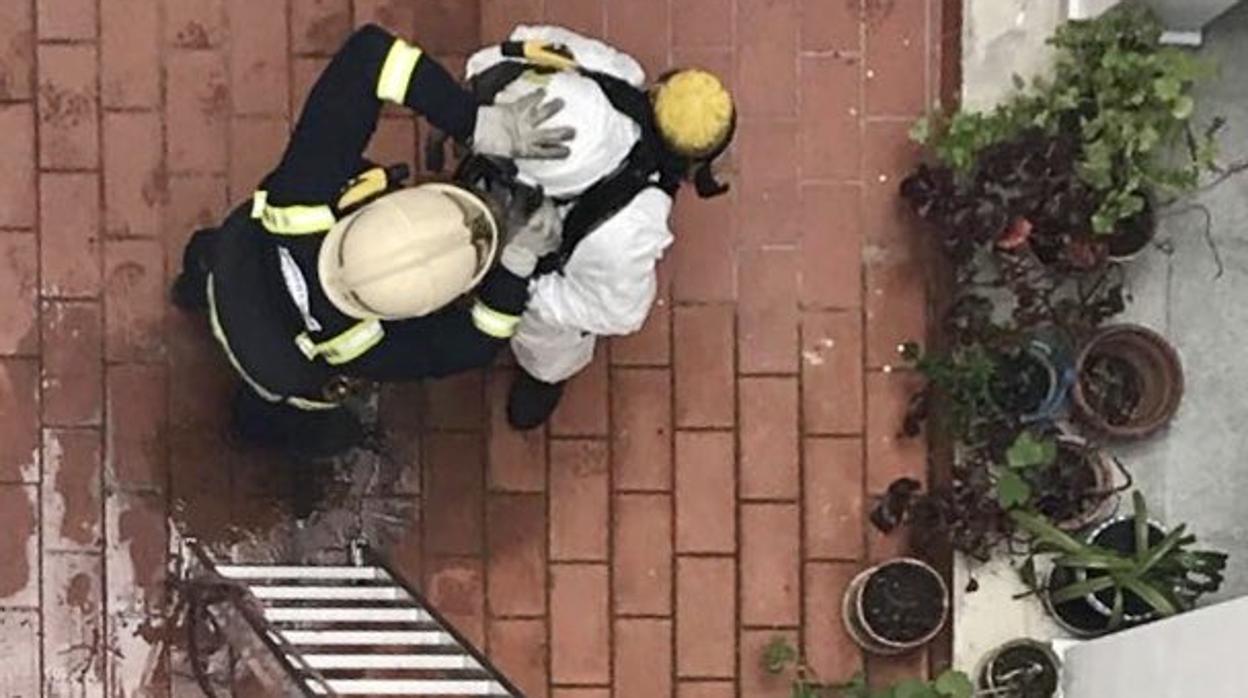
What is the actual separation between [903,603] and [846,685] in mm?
255

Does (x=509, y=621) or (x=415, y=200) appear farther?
(x=509, y=621)

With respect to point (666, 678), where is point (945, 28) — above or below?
above

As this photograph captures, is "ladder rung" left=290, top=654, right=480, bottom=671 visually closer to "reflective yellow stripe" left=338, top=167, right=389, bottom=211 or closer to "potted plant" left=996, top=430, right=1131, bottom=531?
"reflective yellow stripe" left=338, top=167, right=389, bottom=211

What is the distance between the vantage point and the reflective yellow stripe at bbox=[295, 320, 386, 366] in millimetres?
3791

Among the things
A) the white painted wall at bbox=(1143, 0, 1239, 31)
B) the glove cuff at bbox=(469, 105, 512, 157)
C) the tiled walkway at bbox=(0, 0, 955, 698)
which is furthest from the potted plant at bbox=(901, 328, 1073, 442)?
the glove cuff at bbox=(469, 105, 512, 157)

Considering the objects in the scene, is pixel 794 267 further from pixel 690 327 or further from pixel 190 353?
pixel 190 353

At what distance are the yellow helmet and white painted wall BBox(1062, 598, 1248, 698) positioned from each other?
1368mm

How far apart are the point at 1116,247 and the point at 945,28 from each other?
2.36 feet

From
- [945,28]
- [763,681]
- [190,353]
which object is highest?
[945,28]

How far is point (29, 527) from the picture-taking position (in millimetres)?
4711

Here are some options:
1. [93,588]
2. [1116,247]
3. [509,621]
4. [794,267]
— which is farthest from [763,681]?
[93,588]

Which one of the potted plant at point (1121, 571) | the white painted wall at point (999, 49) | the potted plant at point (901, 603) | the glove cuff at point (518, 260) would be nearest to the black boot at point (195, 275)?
the glove cuff at point (518, 260)

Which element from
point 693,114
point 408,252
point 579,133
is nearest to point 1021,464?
point 693,114

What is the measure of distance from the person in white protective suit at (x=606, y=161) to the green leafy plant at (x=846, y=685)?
1033mm
